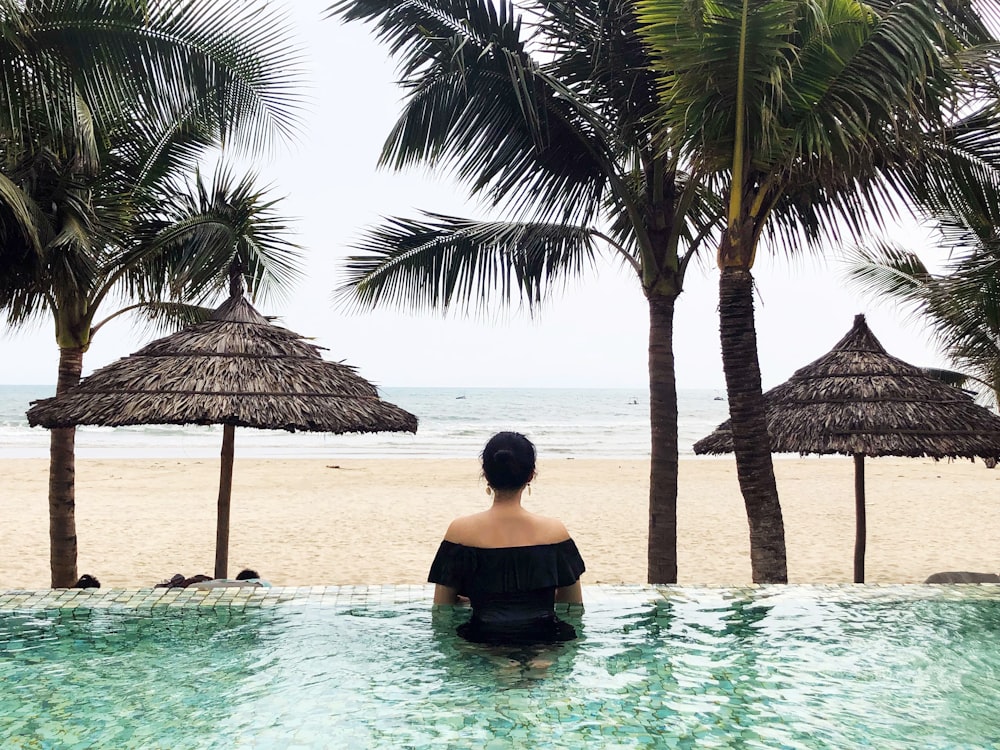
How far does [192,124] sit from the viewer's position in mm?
8648

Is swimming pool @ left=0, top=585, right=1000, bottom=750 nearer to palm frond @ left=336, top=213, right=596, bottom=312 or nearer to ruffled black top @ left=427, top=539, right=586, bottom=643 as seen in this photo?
ruffled black top @ left=427, top=539, right=586, bottom=643

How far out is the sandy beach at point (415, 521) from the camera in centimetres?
1150

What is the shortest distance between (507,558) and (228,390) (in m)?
4.03

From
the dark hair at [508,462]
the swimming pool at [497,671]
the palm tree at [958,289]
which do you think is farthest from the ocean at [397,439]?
the dark hair at [508,462]

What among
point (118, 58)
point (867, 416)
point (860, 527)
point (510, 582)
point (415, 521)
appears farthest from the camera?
point (415, 521)

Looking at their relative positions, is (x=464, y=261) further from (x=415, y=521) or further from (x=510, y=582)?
(x=415, y=521)

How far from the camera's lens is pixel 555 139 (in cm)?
819

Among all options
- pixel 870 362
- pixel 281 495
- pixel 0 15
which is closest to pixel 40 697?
pixel 0 15

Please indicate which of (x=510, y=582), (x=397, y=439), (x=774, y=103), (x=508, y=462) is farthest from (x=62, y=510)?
(x=397, y=439)

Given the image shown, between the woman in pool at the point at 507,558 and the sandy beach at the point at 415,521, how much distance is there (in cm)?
642

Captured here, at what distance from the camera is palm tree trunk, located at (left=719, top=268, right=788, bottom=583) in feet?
23.0

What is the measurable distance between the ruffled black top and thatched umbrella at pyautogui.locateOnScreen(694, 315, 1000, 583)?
190 inches

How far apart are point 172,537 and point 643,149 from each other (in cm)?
984

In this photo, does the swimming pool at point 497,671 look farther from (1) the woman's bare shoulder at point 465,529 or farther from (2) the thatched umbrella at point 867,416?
(2) the thatched umbrella at point 867,416
